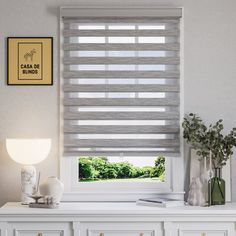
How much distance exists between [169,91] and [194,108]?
232mm

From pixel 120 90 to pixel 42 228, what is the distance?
114 centimetres

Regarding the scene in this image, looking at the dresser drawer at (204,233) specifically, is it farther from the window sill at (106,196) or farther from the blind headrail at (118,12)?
the blind headrail at (118,12)

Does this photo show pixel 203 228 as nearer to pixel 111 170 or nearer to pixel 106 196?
pixel 106 196

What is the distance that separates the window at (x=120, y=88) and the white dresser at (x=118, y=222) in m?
0.56

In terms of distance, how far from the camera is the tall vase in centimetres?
425

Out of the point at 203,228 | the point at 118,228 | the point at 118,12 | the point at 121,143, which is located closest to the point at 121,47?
the point at 118,12

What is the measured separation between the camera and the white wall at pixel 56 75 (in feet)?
14.5

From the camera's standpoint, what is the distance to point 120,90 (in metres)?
4.40

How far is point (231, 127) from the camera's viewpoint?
4473 millimetres

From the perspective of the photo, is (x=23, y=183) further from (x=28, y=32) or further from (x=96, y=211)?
(x=28, y=32)

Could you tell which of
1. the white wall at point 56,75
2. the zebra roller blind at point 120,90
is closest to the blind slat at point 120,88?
the zebra roller blind at point 120,90

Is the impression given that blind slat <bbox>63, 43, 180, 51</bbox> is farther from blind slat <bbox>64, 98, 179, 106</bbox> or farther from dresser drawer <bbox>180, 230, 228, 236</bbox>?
dresser drawer <bbox>180, 230, 228, 236</bbox>

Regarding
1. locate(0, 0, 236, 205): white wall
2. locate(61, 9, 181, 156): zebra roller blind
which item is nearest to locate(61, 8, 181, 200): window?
locate(61, 9, 181, 156): zebra roller blind

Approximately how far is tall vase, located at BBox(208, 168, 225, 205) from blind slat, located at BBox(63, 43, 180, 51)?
991 mm
